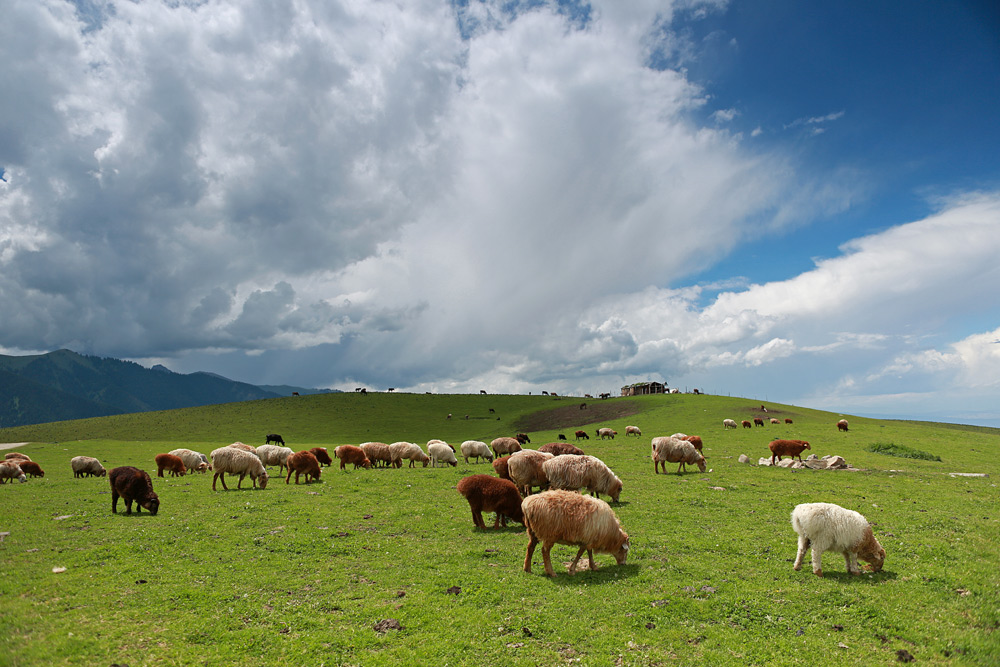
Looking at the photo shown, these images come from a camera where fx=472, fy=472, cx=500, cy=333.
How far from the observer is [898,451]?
37469mm

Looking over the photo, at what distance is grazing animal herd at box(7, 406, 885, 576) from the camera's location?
10.7m

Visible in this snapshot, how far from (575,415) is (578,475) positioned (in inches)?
2675

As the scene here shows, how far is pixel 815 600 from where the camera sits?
9430 mm

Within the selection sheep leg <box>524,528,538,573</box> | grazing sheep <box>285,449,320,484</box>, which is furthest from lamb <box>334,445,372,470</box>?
sheep leg <box>524,528,538,573</box>

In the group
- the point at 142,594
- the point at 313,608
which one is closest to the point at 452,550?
the point at 313,608

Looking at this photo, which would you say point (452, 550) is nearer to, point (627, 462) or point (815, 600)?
point (815, 600)

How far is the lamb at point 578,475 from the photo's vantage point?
1720 cm

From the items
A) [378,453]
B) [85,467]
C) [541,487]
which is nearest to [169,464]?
[85,467]

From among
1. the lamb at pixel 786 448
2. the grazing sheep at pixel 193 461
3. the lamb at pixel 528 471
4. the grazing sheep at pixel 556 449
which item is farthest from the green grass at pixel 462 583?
the grazing sheep at pixel 193 461

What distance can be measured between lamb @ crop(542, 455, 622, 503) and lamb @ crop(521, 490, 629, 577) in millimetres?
6102

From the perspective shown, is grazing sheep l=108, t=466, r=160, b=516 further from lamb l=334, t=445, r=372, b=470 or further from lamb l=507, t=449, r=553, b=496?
lamb l=334, t=445, r=372, b=470

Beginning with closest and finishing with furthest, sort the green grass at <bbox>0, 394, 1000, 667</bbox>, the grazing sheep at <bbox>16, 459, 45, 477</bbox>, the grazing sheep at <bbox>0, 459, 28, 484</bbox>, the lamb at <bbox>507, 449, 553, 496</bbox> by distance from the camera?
the green grass at <bbox>0, 394, 1000, 667</bbox> → the lamb at <bbox>507, 449, 553, 496</bbox> → the grazing sheep at <bbox>0, 459, 28, 484</bbox> → the grazing sheep at <bbox>16, 459, 45, 477</bbox>

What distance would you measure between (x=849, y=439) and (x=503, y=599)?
→ 48675 mm

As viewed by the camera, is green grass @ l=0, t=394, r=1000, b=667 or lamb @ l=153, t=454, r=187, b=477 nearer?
green grass @ l=0, t=394, r=1000, b=667
